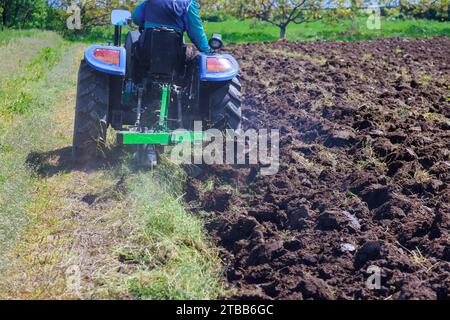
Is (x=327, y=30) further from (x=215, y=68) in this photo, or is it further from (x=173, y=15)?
(x=173, y=15)

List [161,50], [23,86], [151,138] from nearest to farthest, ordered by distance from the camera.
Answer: [151,138] < [161,50] < [23,86]

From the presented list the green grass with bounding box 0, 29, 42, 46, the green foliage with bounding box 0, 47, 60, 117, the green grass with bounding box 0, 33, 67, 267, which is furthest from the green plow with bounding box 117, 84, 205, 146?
the green grass with bounding box 0, 29, 42, 46

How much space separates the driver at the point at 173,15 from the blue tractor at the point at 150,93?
0.11m

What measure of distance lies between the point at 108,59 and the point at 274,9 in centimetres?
1979

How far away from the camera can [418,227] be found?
14.9 ft

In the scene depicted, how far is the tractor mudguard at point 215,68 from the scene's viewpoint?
20.7 feet

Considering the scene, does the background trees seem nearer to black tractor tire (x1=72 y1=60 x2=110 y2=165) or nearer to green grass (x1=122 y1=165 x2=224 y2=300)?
black tractor tire (x1=72 y1=60 x2=110 y2=165)

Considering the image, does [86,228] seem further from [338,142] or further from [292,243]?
[338,142]

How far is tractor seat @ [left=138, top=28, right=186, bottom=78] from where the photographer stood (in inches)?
238

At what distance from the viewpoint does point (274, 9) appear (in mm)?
25266

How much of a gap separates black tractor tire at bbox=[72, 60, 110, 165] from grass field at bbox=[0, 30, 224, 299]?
0.86 feet

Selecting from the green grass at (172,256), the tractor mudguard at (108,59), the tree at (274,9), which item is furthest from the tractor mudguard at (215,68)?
the tree at (274,9)

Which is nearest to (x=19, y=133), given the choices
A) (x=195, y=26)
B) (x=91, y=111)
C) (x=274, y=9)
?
(x=91, y=111)
